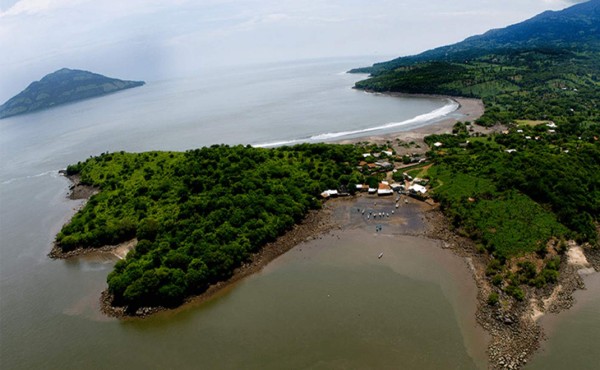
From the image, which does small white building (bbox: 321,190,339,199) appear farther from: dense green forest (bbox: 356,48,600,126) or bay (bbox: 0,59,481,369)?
dense green forest (bbox: 356,48,600,126)

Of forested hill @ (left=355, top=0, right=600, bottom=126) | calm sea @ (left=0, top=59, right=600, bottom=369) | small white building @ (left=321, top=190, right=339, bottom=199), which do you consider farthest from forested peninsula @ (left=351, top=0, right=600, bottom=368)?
small white building @ (left=321, top=190, right=339, bottom=199)

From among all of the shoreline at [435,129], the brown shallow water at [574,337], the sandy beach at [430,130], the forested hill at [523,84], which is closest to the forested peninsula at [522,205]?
the brown shallow water at [574,337]

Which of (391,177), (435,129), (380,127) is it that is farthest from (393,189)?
(380,127)

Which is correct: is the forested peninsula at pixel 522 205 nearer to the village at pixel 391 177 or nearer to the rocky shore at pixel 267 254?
the village at pixel 391 177

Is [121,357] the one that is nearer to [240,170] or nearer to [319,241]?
[319,241]

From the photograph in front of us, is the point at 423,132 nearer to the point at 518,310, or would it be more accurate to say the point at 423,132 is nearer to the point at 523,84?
the point at 518,310

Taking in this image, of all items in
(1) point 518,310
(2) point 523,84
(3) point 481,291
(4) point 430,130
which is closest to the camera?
(1) point 518,310

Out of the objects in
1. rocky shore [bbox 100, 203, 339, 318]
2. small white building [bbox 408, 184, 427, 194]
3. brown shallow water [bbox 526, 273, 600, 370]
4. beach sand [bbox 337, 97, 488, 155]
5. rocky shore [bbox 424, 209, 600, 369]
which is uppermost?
beach sand [bbox 337, 97, 488, 155]
